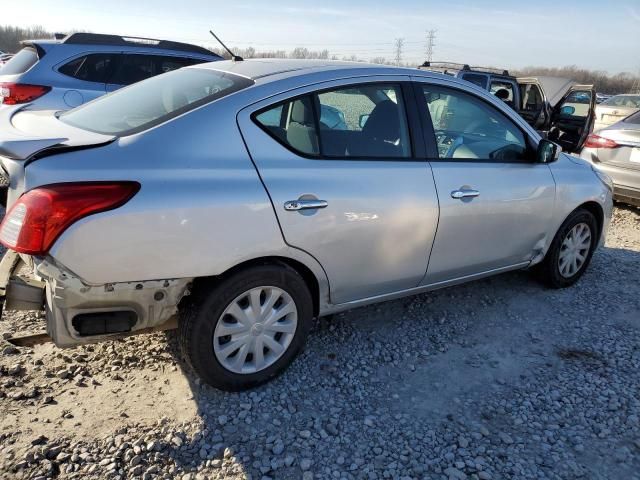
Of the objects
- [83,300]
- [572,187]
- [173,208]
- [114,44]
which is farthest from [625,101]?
[83,300]

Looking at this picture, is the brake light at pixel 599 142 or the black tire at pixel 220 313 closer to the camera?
the black tire at pixel 220 313

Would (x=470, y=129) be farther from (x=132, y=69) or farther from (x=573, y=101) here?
(x=573, y=101)

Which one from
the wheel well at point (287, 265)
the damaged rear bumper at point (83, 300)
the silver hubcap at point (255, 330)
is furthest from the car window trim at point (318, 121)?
the damaged rear bumper at point (83, 300)

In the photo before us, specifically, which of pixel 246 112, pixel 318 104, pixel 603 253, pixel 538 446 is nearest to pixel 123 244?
pixel 246 112

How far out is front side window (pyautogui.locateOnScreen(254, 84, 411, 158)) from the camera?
2.66 m

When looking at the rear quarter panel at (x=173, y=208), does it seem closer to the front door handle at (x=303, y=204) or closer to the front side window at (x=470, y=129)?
the front door handle at (x=303, y=204)

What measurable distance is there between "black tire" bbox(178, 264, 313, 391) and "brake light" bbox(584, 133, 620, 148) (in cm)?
513

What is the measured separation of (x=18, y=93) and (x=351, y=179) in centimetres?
499

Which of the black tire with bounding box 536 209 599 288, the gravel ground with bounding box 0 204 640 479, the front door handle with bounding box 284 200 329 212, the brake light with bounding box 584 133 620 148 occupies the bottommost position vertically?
the gravel ground with bounding box 0 204 640 479

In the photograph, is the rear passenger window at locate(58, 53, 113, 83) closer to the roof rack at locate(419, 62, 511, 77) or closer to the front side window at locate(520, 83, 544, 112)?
the roof rack at locate(419, 62, 511, 77)

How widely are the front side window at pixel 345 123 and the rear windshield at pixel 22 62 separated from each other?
192 inches

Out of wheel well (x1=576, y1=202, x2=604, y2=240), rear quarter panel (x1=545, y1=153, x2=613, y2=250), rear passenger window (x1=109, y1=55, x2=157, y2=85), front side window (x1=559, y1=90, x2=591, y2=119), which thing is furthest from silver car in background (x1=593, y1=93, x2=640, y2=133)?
rear passenger window (x1=109, y1=55, x2=157, y2=85)

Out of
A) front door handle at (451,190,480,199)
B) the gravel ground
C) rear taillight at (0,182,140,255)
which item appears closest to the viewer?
rear taillight at (0,182,140,255)

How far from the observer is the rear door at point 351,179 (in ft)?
8.45
